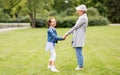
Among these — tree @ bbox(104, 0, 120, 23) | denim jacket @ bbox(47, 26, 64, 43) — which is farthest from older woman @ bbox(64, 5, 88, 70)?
tree @ bbox(104, 0, 120, 23)

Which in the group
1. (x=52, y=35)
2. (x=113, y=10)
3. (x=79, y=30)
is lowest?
(x=113, y=10)

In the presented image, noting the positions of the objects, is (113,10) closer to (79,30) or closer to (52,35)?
(79,30)

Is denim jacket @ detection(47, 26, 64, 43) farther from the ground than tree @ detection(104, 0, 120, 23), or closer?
farther from the ground

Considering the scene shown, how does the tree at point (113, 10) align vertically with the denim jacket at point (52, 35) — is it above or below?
below

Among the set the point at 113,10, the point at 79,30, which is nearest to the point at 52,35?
the point at 79,30

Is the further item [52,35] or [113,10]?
[113,10]

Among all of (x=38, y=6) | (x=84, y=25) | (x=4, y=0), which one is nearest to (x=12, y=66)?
(x=84, y=25)

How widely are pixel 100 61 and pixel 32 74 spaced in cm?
316

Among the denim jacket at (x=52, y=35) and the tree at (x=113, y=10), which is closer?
the denim jacket at (x=52, y=35)

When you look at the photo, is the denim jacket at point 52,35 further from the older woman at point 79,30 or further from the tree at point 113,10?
the tree at point 113,10

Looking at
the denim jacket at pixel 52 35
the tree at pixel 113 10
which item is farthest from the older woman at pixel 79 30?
the tree at pixel 113 10

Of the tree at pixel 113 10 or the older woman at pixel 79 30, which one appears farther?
the tree at pixel 113 10

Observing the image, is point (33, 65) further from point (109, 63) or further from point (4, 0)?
point (4, 0)

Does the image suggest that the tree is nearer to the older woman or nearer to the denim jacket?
the older woman
